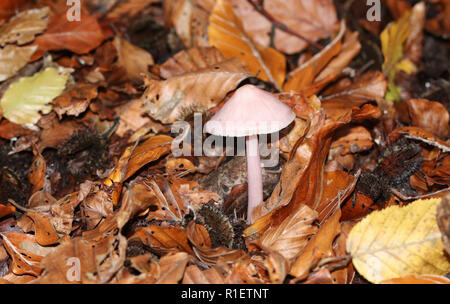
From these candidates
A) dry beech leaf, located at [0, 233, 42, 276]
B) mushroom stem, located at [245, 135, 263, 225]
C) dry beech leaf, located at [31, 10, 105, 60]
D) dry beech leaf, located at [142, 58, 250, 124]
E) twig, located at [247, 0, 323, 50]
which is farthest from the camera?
twig, located at [247, 0, 323, 50]

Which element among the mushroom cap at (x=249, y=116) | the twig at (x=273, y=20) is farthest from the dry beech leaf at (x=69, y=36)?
the mushroom cap at (x=249, y=116)

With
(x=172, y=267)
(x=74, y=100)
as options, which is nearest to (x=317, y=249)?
(x=172, y=267)

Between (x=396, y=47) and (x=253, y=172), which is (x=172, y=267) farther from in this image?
(x=396, y=47)

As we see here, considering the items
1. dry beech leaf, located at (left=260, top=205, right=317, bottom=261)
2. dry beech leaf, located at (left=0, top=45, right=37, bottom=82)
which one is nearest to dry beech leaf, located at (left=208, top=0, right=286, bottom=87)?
dry beech leaf, located at (left=260, top=205, right=317, bottom=261)

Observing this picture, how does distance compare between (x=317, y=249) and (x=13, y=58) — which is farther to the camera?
(x=13, y=58)

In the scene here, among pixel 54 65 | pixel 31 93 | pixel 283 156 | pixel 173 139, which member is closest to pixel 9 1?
pixel 54 65

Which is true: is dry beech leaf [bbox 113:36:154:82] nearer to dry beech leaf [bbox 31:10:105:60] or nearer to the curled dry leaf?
dry beech leaf [bbox 31:10:105:60]

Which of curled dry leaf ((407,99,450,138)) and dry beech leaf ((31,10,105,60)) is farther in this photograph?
dry beech leaf ((31,10,105,60))
